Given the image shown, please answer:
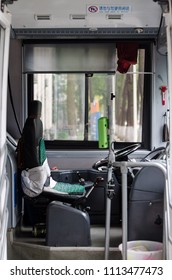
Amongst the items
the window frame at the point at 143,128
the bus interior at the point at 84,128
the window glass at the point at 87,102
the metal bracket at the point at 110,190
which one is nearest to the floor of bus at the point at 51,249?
the bus interior at the point at 84,128

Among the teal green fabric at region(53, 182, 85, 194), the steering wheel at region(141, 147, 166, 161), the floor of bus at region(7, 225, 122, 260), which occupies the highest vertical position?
the steering wheel at region(141, 147, 166, 161)

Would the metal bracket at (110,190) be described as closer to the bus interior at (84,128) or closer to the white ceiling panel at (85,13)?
the bus interior at (84,128)

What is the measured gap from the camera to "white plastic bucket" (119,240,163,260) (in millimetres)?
3383

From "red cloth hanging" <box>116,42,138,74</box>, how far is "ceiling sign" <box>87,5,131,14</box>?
1679 millimetres

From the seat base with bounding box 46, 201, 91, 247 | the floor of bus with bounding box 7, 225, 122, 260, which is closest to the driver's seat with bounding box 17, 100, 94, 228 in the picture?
the seat base with bounding box 46, 201, 91, 247

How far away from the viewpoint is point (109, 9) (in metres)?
3.43

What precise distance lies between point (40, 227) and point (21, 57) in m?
2.04

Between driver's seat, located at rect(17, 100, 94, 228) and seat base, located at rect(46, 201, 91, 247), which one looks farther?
driver's seat, located at rect(17, 100, 94, 228)

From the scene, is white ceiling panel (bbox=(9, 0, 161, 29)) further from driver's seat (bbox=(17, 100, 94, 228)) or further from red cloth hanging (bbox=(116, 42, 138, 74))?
red cloth hanging (bbox=(116, 42, 138, 74))

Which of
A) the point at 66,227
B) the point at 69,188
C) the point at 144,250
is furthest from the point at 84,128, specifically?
the point at 144,250

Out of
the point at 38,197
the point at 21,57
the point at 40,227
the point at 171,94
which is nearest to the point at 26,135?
the point at 38,197

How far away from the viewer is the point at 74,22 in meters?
3.79

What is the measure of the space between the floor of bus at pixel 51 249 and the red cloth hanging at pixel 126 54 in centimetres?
194
